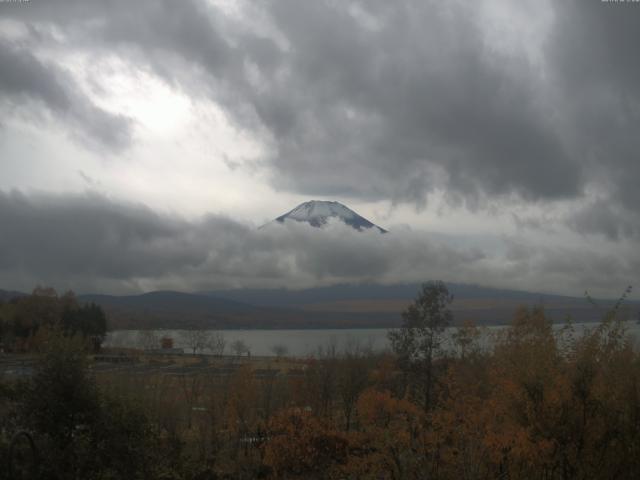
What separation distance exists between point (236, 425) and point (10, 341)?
6202 cm

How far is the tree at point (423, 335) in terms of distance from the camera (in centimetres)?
3550

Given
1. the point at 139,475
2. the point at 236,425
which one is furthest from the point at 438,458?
the point at 236,425

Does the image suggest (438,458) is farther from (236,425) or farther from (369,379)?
(369,379)

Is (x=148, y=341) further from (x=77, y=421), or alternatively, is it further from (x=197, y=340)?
(x=77, y=421)

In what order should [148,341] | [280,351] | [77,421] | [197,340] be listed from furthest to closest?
[197,340] < [148,341] < [280,351] < [77,421]

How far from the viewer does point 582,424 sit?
1398 cm

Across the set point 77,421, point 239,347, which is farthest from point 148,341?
point 77,421

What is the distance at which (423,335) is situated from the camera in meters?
35.6

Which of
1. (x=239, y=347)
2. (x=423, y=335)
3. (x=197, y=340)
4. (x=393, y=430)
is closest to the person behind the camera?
(x=393, y=430)

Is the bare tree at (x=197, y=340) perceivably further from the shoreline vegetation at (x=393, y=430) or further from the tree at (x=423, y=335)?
the shoreline vegetation at (x=393, y=430)

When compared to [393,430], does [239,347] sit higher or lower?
lower

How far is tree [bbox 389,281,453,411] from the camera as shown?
35.5 meters

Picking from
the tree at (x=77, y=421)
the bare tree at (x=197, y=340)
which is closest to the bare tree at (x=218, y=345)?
the bare tree at (x=197, y=340)

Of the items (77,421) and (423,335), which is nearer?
(77,421)
